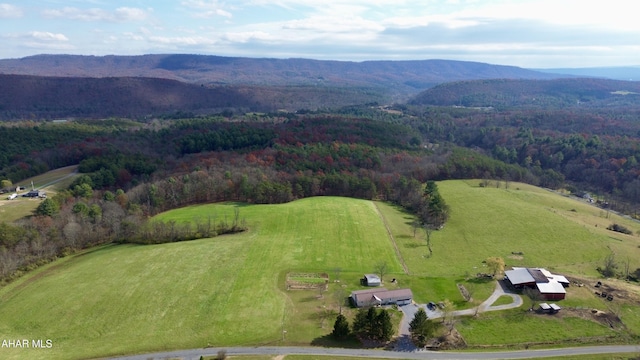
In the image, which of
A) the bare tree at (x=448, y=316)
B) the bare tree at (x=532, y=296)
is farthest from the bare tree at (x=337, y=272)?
the bare tree at (x=532, y=296)

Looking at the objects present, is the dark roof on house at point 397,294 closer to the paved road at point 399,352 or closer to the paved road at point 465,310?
the paved road at point 465,310

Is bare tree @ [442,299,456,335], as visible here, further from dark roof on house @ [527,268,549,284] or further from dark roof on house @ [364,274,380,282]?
dark roof on house @ [527,268,549,284]

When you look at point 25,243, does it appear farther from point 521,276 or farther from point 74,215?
point 521,276

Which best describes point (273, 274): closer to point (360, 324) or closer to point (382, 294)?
point (382, 294)

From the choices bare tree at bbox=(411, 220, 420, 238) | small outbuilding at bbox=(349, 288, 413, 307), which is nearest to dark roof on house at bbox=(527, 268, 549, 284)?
small outbuilding at bbox=(349, 288, 413, 307)

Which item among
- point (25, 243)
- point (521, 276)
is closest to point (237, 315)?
point (521, 276)

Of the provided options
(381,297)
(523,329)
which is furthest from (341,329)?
(523,329)

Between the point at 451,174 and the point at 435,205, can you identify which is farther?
the point at 451,174
